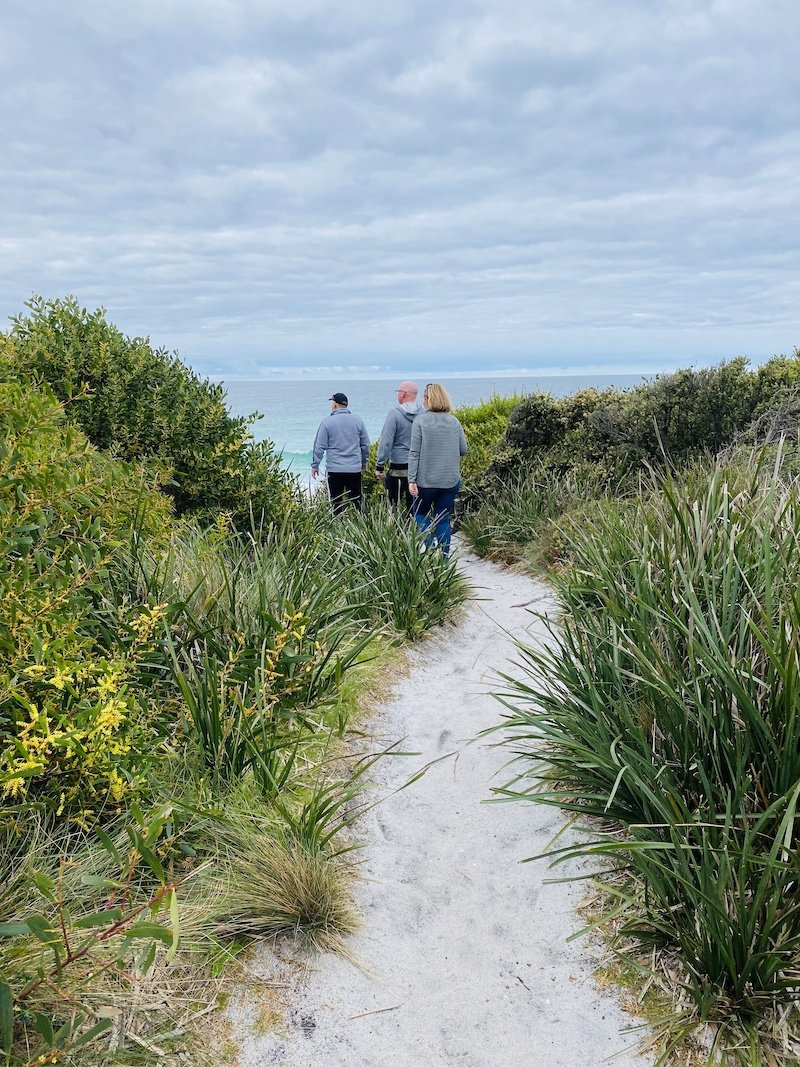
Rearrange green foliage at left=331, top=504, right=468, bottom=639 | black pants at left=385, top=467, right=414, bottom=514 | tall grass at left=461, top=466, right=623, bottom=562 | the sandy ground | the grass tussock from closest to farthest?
the sandy ground
the grass tussock
green foliage at left=331, top=504, right=468, bottom=639
tall grass at left=461, top=466, right=623, bottom=562
black pants at left=385, top=467, right=414, bottom=514

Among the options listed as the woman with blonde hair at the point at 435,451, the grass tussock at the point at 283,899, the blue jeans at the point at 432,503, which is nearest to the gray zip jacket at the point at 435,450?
the woman with blonde hair at the point at 435,451

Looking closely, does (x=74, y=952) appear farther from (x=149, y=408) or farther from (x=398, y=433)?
(x=398, y=433)

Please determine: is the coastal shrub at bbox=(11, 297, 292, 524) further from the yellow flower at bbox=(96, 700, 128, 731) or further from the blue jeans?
the yellow flower at bbox=(96, 700, 128, 731)

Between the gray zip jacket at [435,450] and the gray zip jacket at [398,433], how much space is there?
104 cm

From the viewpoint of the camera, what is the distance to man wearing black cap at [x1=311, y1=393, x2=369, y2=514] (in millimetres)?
10141

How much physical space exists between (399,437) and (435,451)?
4.51 feet

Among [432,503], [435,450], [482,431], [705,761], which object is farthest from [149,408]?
[482,431]

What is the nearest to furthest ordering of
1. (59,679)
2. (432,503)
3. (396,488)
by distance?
(59,679) → (432,503) → (396,488)

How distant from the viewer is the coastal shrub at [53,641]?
2457 mm

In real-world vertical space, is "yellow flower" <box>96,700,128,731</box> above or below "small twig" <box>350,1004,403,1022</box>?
above

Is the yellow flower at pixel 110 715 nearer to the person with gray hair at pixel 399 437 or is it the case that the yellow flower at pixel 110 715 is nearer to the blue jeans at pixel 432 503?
the blue jeans at pixel 432 503

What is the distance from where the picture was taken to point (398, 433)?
10.1 m

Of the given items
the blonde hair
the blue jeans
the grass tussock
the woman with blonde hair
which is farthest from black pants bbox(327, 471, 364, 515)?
the grass tussock

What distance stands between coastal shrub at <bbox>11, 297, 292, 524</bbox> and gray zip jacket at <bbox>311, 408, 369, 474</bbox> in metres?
3.51
